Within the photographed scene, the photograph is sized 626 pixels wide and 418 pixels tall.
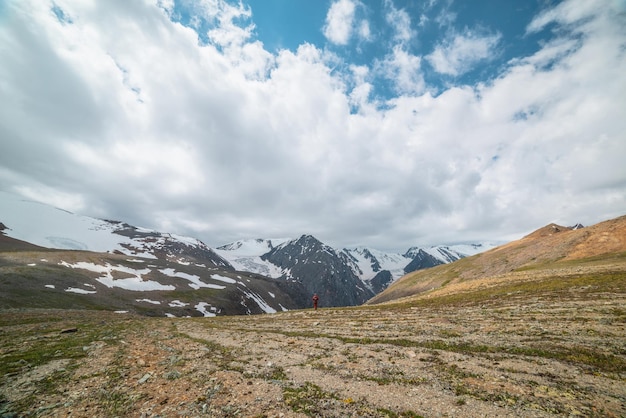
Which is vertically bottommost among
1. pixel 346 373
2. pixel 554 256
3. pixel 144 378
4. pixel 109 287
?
pixel 144 378

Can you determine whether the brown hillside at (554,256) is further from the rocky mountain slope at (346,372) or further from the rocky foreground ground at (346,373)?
the rocky foreground ground at (346,373)

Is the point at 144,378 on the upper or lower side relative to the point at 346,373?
lower

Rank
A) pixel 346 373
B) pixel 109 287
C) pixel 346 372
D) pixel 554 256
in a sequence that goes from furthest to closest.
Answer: pixel 109 287
pixel 554 256
pixel 346 372
pixel 346 373

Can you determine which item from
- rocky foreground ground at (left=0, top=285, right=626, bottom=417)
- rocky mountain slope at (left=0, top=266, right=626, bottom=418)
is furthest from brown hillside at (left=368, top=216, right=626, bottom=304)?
rocky foreground ground at (left=0, top=285, right=626, bottom=417)

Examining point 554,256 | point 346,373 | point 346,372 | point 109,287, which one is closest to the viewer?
point 346,373

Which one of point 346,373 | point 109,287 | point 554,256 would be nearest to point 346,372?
point 346,373

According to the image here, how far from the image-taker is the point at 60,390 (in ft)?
46.6

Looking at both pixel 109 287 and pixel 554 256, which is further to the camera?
pixel 109 287

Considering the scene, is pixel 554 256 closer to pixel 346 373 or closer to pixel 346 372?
pixel 346 372

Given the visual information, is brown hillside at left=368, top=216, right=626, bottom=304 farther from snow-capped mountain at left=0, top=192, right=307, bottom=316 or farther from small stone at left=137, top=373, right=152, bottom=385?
snow-capped mountain at left=0, top=192, right=307, bottom=316

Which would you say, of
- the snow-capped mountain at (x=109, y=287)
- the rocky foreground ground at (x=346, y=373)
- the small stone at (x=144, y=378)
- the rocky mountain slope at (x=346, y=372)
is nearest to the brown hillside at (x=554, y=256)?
the rocky mountain slope at (x=346, y=372)

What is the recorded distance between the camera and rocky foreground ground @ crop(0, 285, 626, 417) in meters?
11.4

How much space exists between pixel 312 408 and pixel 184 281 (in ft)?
555

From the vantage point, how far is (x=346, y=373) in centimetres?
1541
